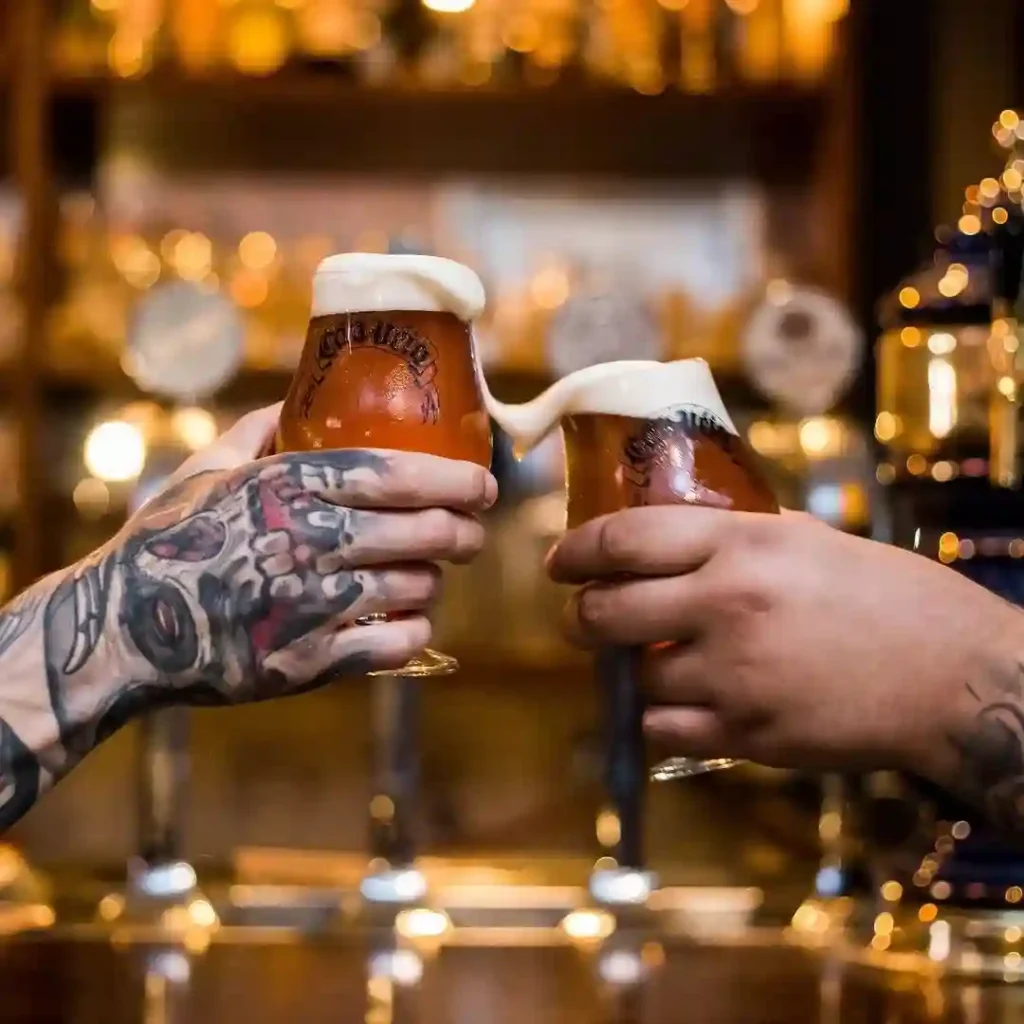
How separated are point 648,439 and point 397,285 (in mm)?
163

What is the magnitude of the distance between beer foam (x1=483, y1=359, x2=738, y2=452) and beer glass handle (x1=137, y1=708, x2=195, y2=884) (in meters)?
0.51

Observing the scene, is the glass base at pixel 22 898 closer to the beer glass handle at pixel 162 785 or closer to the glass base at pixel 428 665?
the beer glass handle at pixel 162 785

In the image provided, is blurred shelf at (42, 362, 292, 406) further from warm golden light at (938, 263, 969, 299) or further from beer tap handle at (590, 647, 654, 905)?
warm golden light at (938, 263, 969, 299)

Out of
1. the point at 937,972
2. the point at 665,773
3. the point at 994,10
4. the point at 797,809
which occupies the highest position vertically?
the point at 994,10

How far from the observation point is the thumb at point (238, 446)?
0.94 metres

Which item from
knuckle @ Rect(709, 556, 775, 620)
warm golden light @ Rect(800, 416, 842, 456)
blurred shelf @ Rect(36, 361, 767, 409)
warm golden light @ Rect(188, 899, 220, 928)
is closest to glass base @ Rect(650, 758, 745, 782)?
knuckle @ Rect(709, 556, 775, 620)

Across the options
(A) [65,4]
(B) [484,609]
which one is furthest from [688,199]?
(A) [65,4]

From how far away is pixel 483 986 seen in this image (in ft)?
3.10

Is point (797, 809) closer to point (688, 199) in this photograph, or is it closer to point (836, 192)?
point (836, 192)

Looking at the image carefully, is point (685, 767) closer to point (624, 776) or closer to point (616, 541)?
point (616, 541)

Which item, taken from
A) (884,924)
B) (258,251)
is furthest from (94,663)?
(258,251)

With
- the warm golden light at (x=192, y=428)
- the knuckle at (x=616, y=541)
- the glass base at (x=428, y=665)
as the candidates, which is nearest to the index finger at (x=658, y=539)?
the knuckle at (x=616, y=541)

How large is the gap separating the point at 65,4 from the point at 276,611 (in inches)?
75.8

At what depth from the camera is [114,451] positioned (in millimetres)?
2434
